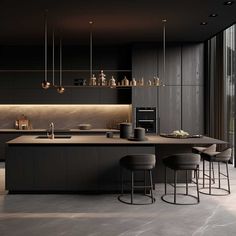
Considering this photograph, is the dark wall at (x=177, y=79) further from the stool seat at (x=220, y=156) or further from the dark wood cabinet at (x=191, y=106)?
the stool seat at (x=220, y=156)

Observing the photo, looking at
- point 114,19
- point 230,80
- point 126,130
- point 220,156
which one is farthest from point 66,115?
point 220,156

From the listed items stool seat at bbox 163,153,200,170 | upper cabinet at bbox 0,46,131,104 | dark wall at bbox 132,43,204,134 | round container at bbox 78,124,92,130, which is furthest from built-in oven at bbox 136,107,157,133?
stool seat at bbox 163,153,200,170

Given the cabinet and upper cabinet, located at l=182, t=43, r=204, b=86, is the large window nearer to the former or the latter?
upper cabinet, located at l=182, t=43, r=204, b=86

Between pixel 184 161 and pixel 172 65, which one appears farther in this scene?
pixel 172 65

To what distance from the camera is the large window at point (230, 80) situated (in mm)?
8117

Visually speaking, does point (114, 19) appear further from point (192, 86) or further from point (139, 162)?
point (192, 86)

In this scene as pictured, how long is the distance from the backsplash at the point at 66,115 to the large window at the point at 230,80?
2.45 m

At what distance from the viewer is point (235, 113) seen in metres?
7.92

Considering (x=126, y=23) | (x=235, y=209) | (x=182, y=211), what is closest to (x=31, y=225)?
(x=182, y=211)

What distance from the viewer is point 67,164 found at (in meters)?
5.43

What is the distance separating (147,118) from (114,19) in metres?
2.90

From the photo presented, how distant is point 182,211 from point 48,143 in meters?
2.22

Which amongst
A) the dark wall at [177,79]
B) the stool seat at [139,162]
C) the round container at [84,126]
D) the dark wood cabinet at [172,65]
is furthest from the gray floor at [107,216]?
the dark wood cabinet at [172,65]

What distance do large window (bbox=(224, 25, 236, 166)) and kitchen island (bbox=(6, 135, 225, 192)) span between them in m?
3.09
